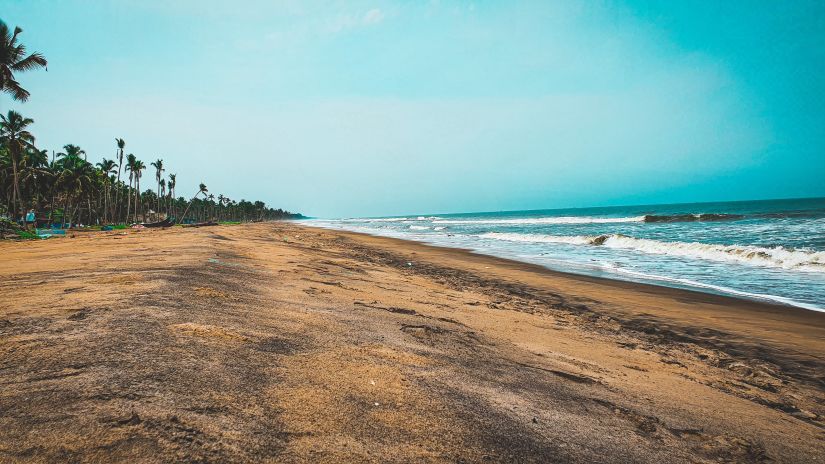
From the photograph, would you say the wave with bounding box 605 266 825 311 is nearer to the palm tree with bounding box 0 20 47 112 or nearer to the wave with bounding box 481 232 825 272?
the wave with bounding box 481 232 825 272

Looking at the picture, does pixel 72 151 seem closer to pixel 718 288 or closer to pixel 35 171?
pixel 35 171

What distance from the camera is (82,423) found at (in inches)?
71.4

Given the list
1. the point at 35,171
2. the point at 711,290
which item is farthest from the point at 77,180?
the point at 711,290

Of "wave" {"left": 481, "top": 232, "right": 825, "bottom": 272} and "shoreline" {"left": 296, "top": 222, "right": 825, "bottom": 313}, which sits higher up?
"wave" {"left": 481, "top": 232, "right": 825, "bottom": 272}

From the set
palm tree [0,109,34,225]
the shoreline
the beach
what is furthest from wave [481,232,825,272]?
palm tree [0,109,34,225]

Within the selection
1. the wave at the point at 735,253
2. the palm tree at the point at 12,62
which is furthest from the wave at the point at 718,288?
the palm tree at the point at 12,62

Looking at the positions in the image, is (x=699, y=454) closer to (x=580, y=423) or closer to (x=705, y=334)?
(x=580, y=423)

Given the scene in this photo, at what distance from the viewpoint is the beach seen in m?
1.94

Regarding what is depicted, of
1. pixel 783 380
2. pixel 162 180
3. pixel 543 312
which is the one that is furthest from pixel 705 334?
pixel 162 180

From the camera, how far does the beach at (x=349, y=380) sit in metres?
1.94

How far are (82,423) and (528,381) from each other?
319cm

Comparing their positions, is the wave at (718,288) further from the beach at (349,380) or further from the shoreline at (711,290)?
the beach at (349,380)

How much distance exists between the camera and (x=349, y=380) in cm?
284

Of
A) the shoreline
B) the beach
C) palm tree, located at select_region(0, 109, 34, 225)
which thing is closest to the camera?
the beach
